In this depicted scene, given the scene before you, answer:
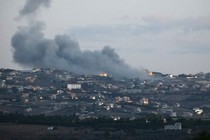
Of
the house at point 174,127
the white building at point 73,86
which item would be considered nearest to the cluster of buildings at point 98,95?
the white building at point 73,86

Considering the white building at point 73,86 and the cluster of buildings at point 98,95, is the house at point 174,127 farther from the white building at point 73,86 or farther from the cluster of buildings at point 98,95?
the white building at point 73,86

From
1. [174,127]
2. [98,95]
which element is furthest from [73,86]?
[174,127]

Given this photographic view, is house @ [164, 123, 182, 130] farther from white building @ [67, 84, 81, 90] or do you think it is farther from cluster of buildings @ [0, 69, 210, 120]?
white building @ [67, 84, 81, 90]

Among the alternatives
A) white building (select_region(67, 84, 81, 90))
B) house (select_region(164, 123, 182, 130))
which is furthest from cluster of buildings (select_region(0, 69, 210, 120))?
house (select_region(164, 123, 182, 130))

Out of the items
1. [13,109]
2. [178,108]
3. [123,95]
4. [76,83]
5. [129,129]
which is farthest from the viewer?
[76,83]

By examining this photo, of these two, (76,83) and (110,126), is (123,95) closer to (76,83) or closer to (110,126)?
(76,83)

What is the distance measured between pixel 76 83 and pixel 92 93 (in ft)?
47.8

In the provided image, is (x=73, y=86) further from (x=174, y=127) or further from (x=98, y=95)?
(x=174, y=127)

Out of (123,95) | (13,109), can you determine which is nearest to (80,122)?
(13,109)

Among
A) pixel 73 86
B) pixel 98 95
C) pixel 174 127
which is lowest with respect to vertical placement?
pixel 174 127

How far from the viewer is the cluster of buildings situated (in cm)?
12988

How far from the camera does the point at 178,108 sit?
137500 millimetres

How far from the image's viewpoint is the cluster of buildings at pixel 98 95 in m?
130

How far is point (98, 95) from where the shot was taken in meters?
156
